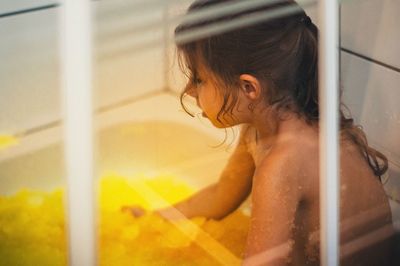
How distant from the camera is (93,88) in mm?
1137

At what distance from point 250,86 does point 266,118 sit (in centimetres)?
6

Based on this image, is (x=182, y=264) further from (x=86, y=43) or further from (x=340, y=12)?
(x=340, y=12)

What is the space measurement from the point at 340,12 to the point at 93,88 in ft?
1.59

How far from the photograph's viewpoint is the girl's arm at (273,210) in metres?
1.26

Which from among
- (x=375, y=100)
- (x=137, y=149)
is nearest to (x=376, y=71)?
(x=375, y=100)

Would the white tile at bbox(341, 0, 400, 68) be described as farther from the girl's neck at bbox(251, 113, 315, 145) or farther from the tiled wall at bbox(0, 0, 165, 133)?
the tiled wall at bbox(0, 0, 165, 133)

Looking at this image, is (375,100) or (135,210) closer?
(135,210)

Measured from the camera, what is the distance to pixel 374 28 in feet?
4.67

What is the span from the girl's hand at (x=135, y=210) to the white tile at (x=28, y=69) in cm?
18

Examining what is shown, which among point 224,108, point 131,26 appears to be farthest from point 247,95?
point 131,26

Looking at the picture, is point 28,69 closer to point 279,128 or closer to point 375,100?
point 279,128

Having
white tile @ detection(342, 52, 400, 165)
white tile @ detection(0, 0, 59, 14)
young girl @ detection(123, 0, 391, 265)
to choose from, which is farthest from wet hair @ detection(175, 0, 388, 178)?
white tile @ detection(0, 0, 59, 14)

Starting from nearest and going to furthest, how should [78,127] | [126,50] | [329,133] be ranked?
[78,127] < [126,50] < [329,133]

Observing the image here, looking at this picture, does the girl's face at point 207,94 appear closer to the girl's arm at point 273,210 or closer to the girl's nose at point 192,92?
the girl's nose at point 192,92
